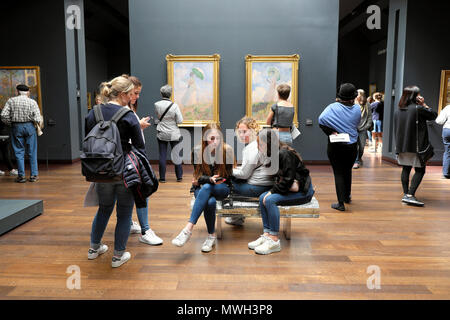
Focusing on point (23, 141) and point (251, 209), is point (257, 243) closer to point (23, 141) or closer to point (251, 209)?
point (251, 209)

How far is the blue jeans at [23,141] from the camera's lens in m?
7.32

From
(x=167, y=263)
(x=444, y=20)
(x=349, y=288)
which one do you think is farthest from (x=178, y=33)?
(x=349, y=288)

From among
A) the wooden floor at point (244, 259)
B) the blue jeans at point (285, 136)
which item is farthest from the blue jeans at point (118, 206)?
the blue jeans at point (285, 136)

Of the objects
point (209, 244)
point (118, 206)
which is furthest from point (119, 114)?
point (209, 244)

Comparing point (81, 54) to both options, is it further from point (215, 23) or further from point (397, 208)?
point (397, 208)

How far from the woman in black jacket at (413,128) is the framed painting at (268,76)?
369 cm

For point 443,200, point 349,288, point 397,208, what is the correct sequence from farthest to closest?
point 443,200 < point 397,208 < point 349,288

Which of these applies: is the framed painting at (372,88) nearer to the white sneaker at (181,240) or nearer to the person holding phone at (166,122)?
the person holding phone at (166,122)

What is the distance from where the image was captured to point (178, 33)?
902 cm

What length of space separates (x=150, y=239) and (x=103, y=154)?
1.34 metres

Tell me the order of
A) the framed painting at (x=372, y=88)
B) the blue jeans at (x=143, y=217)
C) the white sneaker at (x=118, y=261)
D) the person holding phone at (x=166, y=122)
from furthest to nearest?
1. the framed painting at (x=372, y=88)
2. the person holding phone at (x=166, y=122)
3. the blue jeans at (x=143, y=217)
4. the white sneaker at (x=118, y=261)

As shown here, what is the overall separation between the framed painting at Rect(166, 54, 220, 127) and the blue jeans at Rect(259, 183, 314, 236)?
544 cm

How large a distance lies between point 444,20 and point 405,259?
7.50 metres

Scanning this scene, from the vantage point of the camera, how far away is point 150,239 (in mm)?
4023
